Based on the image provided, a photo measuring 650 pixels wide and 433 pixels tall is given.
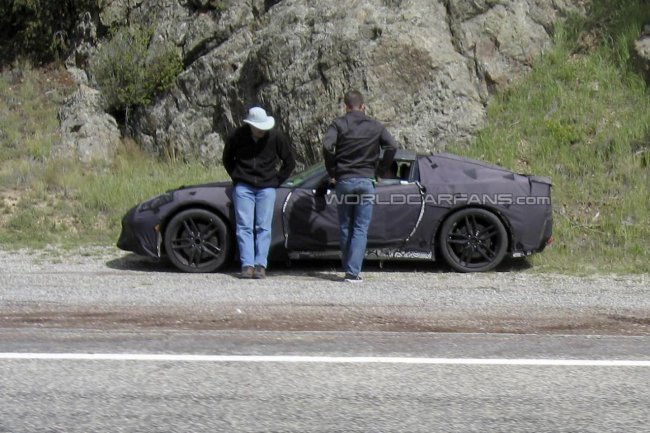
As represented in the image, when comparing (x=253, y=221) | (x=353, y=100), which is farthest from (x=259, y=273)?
(x=353, y=100)

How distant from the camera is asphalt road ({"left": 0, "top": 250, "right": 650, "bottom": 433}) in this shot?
17.9 ft

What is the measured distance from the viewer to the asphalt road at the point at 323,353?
17.9 ft

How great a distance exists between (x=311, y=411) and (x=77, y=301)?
12.0 feet

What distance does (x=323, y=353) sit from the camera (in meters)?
6.76

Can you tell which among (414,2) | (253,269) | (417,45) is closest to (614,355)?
(253,269)

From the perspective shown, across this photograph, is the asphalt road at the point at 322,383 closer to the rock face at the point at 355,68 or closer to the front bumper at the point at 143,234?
the front bumper at the point at 143,234

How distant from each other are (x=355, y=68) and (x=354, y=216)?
17.5 feet

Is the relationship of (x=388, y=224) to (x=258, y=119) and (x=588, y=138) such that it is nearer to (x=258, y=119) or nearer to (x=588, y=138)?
(x=258, y=119)

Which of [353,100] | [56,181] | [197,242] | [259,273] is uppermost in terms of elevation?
[353,100]

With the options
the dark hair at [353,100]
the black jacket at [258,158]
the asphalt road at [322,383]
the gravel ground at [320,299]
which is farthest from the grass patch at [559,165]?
the asphalt road at [322,383]

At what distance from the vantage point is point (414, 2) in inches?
605

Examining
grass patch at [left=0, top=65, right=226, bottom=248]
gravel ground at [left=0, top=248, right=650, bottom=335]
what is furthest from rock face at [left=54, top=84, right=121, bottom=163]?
gravel ground at [left=0, top=248, right=650, bottom=335]

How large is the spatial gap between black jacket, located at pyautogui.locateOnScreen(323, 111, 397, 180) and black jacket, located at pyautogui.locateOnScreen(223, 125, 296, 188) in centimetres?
56

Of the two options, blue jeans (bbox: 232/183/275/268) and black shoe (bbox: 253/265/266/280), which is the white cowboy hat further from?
black shoe (bbox: 253/265/266/280)
